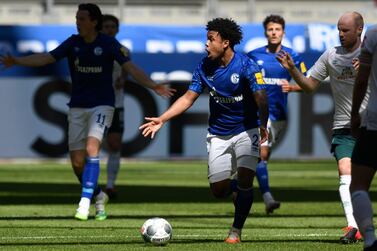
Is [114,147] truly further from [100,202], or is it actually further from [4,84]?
[4,84]

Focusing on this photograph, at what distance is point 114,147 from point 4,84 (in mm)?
9381

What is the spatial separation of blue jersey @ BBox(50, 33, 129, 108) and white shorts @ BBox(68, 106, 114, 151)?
0.07 meters

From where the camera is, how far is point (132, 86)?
1053 inches

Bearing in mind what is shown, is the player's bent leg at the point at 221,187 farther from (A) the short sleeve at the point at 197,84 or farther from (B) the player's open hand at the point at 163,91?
(B) the player's open hand at the point at 163,91

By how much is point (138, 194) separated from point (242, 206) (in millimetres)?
7361

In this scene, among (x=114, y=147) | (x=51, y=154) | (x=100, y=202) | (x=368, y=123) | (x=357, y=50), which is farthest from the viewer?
(x=51, y=154)

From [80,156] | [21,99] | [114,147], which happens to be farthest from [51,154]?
[80,156]

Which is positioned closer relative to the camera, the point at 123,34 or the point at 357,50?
the point at 357,50

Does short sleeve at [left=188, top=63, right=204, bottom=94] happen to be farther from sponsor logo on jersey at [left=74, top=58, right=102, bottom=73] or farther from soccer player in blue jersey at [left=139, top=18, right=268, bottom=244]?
sponsor logo on jersey at [left=74, top=58, right=102, bottom=73]

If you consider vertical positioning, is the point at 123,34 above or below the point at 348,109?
below

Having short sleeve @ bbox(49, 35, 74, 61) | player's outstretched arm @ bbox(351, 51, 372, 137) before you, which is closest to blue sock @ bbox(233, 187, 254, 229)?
player's outstretched arm @ bbox(351, 51, 372, 137)

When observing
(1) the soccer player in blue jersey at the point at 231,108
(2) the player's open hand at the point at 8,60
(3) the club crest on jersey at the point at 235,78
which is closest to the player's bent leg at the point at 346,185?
(1) the soccer player in blue jersey at the point at 231,108

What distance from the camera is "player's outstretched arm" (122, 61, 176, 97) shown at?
12836 millimetres

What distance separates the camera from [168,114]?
1088cm
